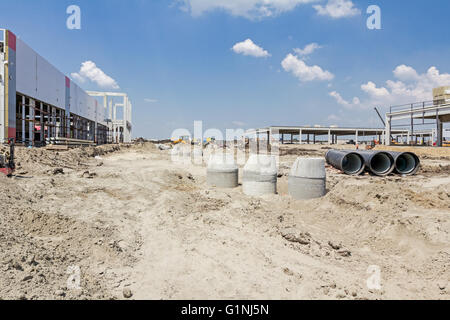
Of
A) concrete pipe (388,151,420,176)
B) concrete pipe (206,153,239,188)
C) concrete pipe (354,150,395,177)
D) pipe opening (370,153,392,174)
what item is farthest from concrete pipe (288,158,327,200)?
concrete pipe (388,151,420,176)

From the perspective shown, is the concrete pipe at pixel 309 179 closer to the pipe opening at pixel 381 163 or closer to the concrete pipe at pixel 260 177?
the concrete pipe at pixel 260 177

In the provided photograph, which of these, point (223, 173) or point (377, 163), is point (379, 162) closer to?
point (377, 163)

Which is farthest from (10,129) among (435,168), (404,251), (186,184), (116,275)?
(435,168)

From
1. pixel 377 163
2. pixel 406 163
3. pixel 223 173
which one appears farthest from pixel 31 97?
pixel 406 163

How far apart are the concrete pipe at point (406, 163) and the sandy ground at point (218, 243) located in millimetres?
5904

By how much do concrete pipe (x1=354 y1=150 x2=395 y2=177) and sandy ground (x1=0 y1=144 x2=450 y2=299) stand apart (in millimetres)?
5308

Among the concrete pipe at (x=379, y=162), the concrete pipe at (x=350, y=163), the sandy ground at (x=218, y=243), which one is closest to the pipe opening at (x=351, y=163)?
the concrete pipe at (x=350, y=163)

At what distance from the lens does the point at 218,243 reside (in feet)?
17.6

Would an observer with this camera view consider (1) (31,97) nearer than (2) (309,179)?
No

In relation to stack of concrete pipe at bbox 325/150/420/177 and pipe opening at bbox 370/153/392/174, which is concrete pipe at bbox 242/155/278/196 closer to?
stack of concrete pipe at bbox 325/150/420/177

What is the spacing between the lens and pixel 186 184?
11820mm

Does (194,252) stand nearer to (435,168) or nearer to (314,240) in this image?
(314,240)

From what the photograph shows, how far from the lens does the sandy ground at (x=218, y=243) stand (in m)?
3.77

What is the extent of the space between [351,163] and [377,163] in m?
1.33
